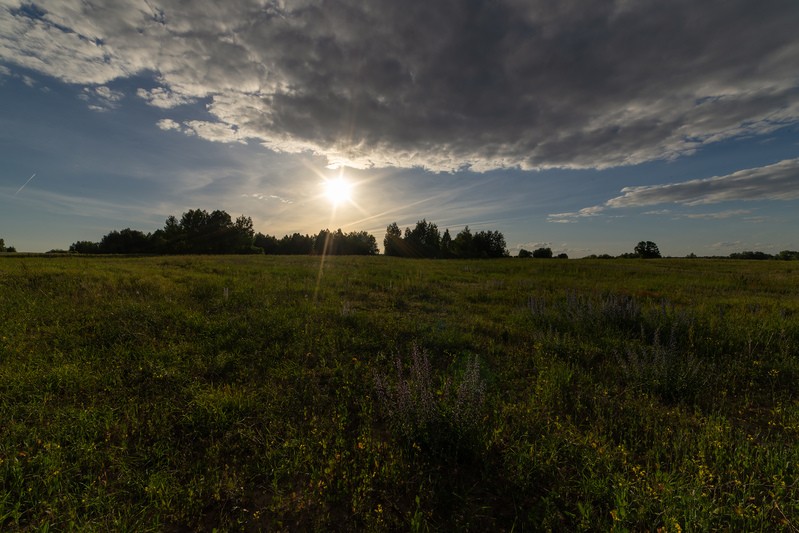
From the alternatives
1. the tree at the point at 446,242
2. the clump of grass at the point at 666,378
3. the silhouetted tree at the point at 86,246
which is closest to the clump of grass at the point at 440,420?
the clump of grass at the point at 666,378

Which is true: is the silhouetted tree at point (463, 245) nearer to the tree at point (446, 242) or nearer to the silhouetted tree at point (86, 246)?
the tree at point (446, 242)

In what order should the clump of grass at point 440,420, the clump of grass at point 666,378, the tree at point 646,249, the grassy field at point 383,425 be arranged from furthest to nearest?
the tree at point 646,249 < the clump of grass at point 666,378 < the clump of grass at point 440,420 < the grassy field at point 383,425

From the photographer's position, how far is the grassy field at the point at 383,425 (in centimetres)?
278

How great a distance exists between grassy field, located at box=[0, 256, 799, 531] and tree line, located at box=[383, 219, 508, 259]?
6283 centimetres

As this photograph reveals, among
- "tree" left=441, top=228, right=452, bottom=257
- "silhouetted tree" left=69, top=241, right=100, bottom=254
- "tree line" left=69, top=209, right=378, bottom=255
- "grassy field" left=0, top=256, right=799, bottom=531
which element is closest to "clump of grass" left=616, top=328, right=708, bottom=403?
"grassy field" left=0, top=256, right=799, bottom=531

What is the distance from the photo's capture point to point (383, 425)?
402cm

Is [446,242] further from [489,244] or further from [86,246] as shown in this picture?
[86,246]

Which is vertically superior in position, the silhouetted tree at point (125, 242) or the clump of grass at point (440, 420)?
the silhouetted tree at point (125, 242)

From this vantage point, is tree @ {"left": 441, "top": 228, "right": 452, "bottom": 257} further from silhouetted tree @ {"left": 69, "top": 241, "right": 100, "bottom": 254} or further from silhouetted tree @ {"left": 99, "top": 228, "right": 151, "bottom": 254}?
silhouetted tree @ {"left": 69, "top": 241, "right": 100, "bottom": 254}

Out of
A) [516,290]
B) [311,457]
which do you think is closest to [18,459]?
[311,457]

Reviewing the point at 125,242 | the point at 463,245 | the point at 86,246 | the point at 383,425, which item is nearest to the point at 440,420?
the point at 383,425

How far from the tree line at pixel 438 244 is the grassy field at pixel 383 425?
206 ft

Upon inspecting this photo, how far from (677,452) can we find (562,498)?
4.76ft

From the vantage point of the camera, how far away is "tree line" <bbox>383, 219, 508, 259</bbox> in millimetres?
73750
